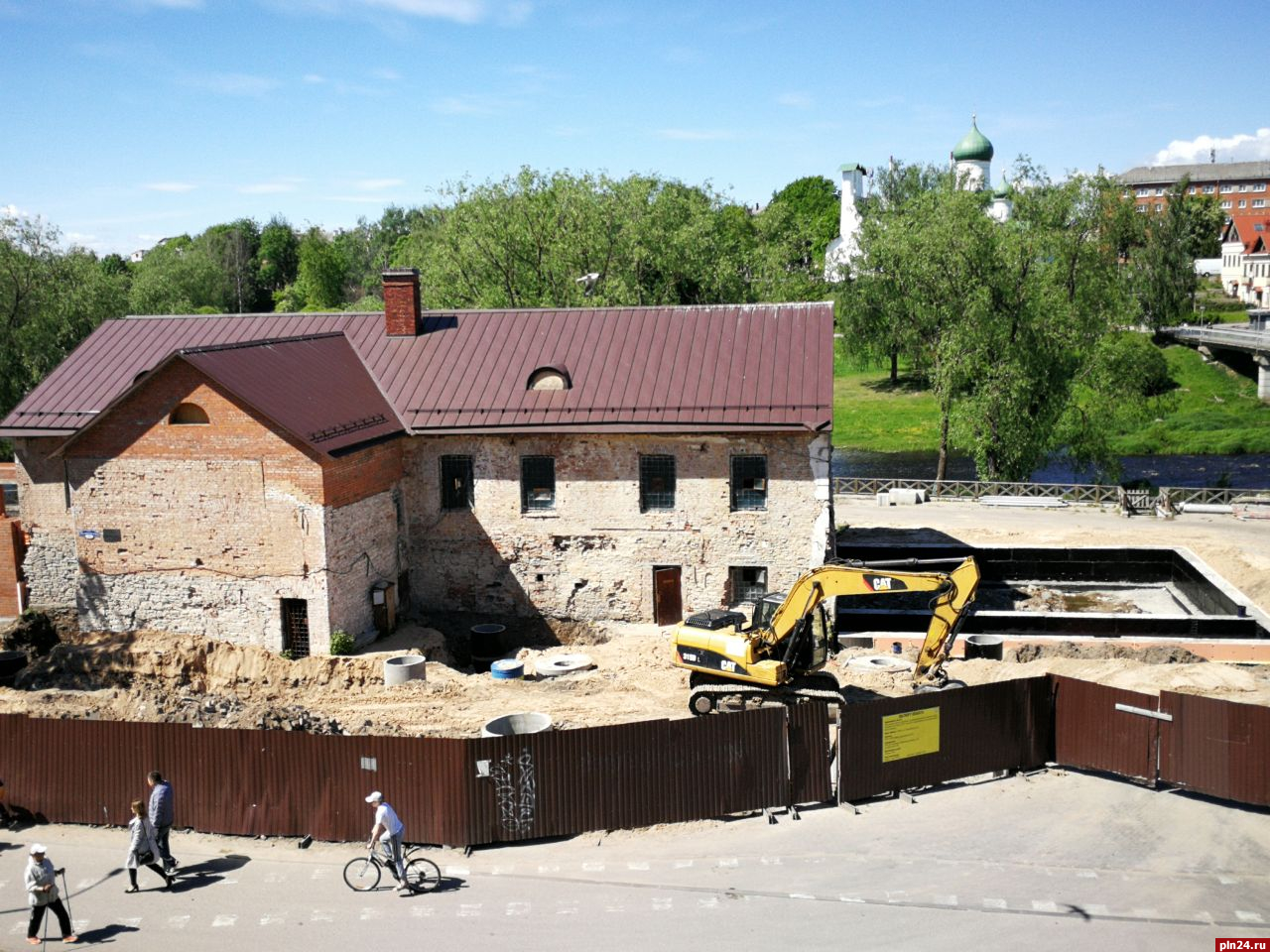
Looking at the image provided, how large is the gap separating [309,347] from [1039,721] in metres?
19.8

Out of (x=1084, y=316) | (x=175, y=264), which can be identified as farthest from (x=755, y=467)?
(x=175, y=264)

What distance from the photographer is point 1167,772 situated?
17.3 meters

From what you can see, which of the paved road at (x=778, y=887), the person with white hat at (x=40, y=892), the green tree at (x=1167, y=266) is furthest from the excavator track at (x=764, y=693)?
the green tree at (x=1167, y=266)

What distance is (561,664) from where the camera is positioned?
24.5 metres

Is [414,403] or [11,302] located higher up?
[11,302]

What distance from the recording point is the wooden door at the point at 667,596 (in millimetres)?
27219

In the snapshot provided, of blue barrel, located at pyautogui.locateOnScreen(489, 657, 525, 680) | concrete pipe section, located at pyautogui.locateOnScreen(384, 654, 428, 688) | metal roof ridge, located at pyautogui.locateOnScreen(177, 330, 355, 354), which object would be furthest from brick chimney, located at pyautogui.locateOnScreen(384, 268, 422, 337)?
blue barrel, located at pyautogui.locateOnScreen(489, 657, 525, 680)

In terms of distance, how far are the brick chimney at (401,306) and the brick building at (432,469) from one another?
2.4 inches

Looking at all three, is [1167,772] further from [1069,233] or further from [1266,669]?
[1069,233]

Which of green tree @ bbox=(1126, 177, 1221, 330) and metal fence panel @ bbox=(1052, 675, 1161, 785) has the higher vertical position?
green tree @ bbox=(1126, 177, 1221, 330)

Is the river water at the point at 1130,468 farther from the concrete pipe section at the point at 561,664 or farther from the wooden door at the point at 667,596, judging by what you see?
the concrete pipe section at the point at 561,664

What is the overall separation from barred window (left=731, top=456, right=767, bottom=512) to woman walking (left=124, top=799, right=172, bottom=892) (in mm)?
15377

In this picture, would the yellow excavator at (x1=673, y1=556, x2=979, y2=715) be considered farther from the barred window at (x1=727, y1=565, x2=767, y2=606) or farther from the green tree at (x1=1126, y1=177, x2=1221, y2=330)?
the green tree at (x1=1126, y1=177, x2=1221, y2=330)

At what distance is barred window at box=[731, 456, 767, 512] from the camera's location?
26.5m
